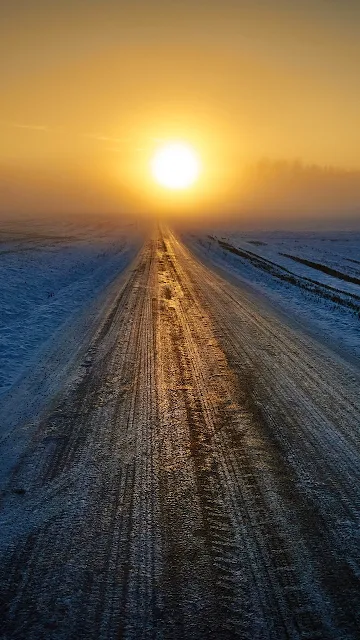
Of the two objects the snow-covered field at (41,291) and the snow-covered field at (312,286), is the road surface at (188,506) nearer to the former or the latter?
the snow-covered field at (41,291)

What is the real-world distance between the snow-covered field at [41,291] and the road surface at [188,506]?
1699mm

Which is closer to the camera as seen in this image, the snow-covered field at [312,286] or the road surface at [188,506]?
the road surface at [188,506]

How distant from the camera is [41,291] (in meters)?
14.0

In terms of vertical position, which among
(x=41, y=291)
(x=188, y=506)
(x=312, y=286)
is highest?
(x=312, y=286)

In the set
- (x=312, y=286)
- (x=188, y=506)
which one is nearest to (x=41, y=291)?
(x=312, y=286)

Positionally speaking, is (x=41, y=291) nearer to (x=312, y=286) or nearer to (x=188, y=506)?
(x=312, y=286)

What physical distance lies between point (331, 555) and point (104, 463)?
2335 millimetres

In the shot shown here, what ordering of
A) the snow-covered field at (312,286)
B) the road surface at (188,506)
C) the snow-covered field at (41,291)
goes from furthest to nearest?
the snow-covered field at (312,286)
the snow-covered field at (41,291)
the road surface at (188,506)

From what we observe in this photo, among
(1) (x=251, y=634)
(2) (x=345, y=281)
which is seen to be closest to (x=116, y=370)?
(1) (x=251, y=634)

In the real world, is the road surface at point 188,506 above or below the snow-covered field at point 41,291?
below

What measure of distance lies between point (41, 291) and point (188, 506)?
11744 millimetres

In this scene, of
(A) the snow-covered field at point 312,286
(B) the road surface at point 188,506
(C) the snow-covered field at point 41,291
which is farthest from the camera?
(A) the snow-covered field at point 312,286

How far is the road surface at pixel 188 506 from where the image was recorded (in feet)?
8.84

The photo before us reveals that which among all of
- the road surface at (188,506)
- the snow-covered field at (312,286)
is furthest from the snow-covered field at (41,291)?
the snow-covered field at (312,286)
